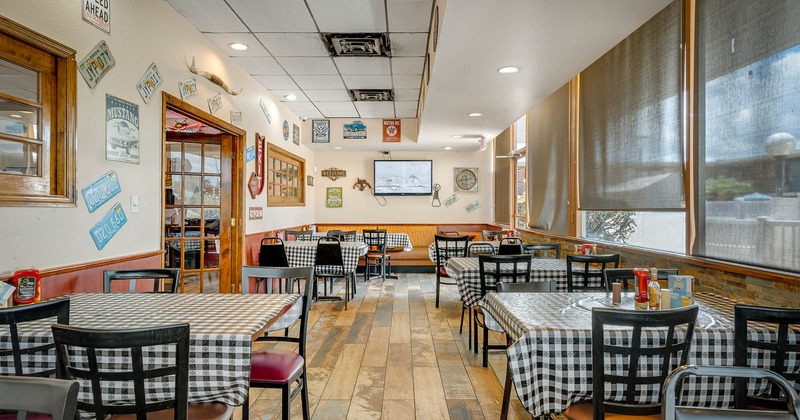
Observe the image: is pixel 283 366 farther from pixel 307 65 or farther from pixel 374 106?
pixel 374 106

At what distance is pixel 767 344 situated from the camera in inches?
58.6

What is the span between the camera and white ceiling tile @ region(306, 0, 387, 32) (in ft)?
11.4

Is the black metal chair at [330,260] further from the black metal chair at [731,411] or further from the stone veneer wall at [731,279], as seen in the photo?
the black metal chair at [731,411]

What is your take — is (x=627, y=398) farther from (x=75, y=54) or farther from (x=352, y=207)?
(x=352, y=207)

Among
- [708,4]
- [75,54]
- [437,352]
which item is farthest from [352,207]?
[708,4]

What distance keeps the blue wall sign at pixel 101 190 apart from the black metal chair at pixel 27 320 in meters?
1.36

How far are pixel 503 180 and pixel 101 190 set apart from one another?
22.0 ft

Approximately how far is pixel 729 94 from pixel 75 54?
387 cm

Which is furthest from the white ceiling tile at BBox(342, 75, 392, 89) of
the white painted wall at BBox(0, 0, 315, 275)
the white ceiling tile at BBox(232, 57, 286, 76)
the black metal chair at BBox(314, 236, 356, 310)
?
the black metal chair at BBox(314, 236, 356, 310)

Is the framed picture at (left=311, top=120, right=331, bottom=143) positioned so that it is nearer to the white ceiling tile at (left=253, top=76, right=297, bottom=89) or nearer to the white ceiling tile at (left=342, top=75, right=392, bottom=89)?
the white ceiling tile at (left=253, top=76, right=297, bottom=89)

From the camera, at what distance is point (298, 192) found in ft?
25.9

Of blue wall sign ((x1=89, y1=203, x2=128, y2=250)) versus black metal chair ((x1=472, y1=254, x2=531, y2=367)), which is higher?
blue wall sign ((x1=89, y1=203, x2=128, y2=250))

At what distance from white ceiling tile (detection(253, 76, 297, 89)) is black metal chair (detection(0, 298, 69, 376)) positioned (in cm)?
442

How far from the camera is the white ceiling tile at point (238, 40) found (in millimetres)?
4125
